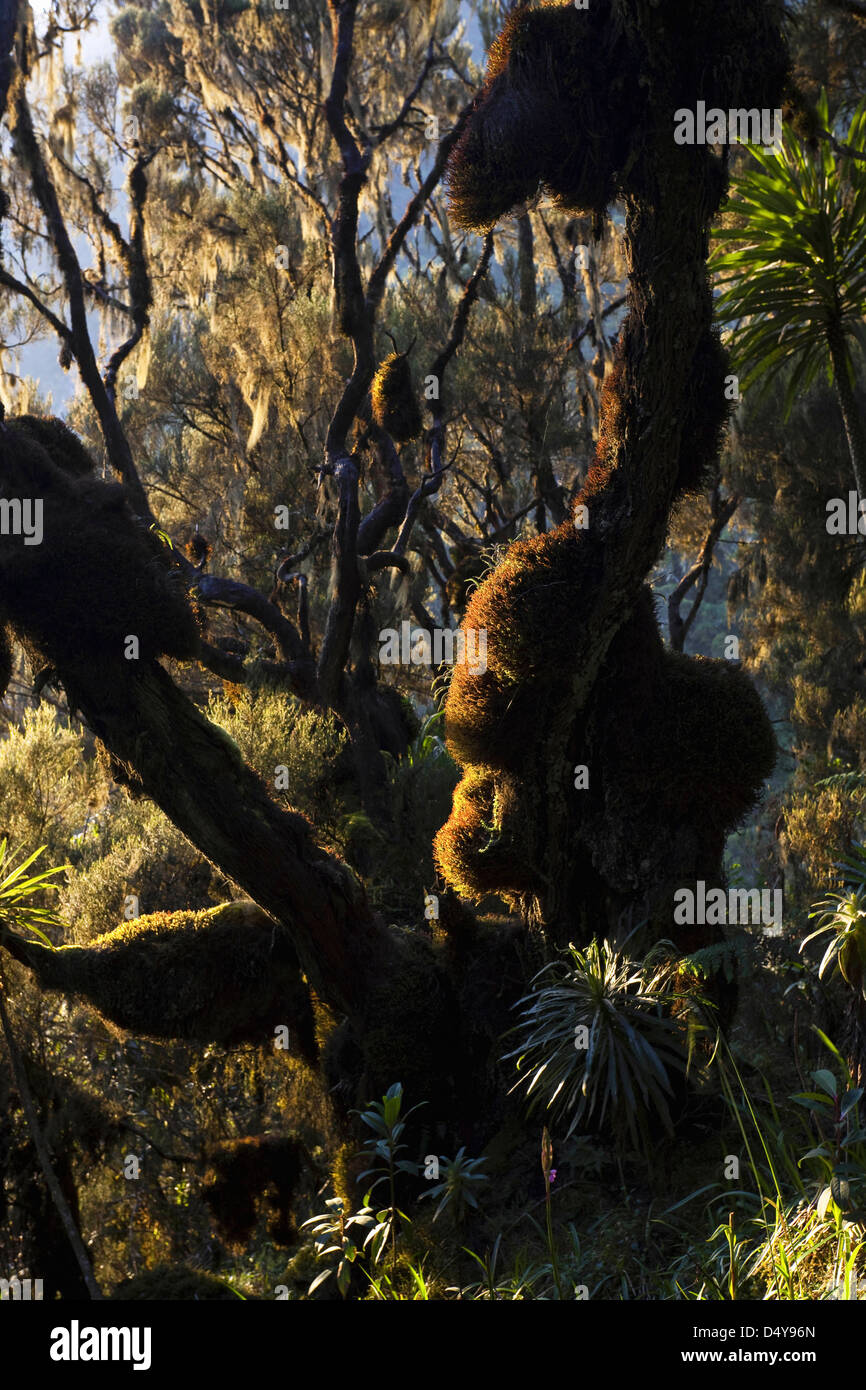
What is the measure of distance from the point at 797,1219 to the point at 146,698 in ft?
13.3

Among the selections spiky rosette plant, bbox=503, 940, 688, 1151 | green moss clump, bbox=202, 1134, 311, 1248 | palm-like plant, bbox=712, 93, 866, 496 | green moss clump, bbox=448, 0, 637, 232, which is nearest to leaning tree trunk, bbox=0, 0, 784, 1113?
green moss clump, bbox=448, 0, 637, 232

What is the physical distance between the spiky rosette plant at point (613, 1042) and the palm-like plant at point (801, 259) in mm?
3361

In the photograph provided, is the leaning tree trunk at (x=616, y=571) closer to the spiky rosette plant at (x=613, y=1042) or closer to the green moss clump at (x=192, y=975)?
the spiky rosette plant at (x=613, y=1042)

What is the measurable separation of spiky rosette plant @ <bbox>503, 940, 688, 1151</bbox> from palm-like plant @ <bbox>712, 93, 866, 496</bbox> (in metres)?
3.36

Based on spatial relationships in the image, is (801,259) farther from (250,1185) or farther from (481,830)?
(250,1185)

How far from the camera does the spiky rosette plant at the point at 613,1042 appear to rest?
520cm

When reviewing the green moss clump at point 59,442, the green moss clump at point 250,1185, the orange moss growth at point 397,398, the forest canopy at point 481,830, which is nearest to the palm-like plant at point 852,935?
the forest canopy at point 481,830

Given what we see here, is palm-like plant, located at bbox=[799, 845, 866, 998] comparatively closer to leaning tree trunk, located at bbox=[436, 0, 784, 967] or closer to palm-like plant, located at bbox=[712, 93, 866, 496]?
leaning tree trunk, located at bbox=[436, 0, 784, 967]

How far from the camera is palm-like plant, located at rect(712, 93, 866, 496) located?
21.8 ft

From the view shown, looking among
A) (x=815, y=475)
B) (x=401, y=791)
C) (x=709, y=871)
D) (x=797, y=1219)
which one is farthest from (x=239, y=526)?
(x=797, y=1219)

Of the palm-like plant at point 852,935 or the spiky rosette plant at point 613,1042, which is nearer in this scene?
the palm-like plant at point 852,935

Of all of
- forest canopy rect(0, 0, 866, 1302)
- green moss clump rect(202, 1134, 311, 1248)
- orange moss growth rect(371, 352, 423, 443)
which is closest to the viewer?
forest canopy rect(0, 0, 866, 1302)

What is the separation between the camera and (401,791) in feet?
30.7

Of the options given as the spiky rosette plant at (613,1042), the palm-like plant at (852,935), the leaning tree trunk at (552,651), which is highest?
the leaning tree trunk at (552,651)
